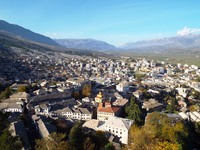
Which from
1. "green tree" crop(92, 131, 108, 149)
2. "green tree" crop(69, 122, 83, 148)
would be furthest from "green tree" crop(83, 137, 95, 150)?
"green tree" crop(92, 131, 108, 149)

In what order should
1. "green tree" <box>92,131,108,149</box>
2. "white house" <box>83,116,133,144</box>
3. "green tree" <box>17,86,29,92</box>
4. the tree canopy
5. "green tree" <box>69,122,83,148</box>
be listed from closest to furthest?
the tree canopy < "green tree" <box>69,122,83,148</box> < "green tree" <box>92,131,108,149</box> < "white house" <box>83,116,133,144</box> < "green tree" <box>17,86,29,92</box>

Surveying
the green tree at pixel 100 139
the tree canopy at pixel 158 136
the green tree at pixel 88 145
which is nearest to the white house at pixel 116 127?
the tree canopy at pixel 158 136

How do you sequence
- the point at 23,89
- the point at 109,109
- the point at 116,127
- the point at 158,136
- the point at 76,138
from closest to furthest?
the point at 158,136 → the point at 76,138 → the point at 116,127 → the point at 109,109 → the point at 23,89

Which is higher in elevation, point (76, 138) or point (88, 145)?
point (76, 138)

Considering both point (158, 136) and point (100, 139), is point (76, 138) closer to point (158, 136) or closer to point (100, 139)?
point (100, 139)

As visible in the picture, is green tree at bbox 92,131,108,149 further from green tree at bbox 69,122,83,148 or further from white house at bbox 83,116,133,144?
green tree at bbox 69,122,83,148

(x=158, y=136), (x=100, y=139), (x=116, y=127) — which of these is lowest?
(x=100, y=139)

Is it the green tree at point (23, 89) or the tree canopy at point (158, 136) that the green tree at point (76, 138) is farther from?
the green tree at point (23, 89)

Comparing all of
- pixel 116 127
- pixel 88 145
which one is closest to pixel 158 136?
pixel 116 127

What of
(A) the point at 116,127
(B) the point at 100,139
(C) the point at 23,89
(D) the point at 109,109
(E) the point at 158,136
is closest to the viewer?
(E) the point at 158,136

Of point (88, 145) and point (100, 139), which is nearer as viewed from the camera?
point (88, 145)

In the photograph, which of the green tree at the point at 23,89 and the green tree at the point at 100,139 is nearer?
the green tree at the point at 100,139
